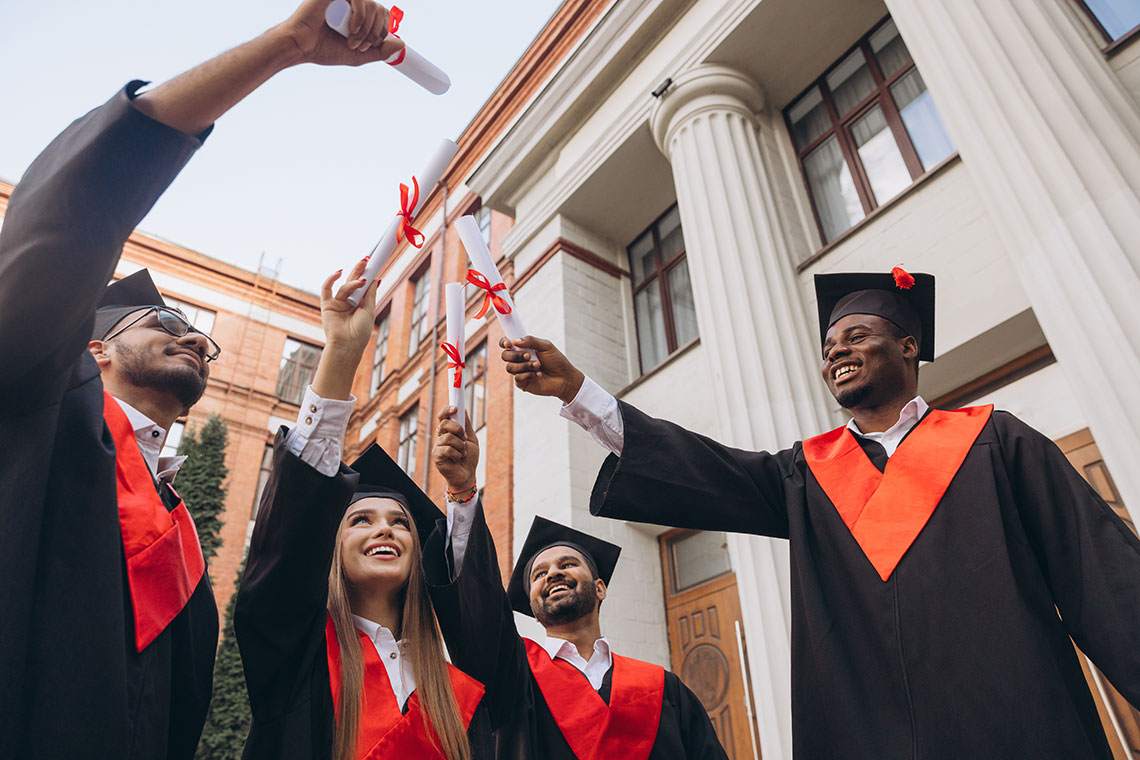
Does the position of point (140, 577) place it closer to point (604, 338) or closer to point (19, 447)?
point (19, 447)

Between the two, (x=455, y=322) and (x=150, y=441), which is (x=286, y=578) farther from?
(x=455, y=322)

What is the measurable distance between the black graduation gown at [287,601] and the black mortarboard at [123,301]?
2.18 feet

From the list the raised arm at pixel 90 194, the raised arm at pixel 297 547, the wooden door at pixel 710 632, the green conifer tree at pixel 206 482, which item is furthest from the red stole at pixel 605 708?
the green conifer tree at pixel 206 482

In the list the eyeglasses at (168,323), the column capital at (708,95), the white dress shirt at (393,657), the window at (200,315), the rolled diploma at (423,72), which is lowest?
the white dress shirt at (393,657)

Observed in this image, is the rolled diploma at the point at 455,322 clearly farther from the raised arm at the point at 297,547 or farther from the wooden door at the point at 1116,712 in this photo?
the wooden door at the point at 1116,712

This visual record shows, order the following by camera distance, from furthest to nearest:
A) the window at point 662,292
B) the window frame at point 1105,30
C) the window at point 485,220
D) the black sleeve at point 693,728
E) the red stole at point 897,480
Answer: the window at point 485,220
the window at point 662,292
the window frame at point 1105,30
the black sleeve at point 693,728
the red stole at point 897,480

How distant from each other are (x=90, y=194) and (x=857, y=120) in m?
6.63

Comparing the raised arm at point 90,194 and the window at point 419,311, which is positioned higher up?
the window at point 419,311

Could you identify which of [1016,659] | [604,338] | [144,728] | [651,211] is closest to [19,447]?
[144,728]

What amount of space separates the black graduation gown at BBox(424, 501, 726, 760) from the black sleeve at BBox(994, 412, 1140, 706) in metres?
1.60

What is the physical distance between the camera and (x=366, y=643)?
2141 mm

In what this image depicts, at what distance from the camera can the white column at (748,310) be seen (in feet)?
14.9

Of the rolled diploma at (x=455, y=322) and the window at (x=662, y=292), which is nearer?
the rolled diploma at (x=455, y=322)

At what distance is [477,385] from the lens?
1045cm
